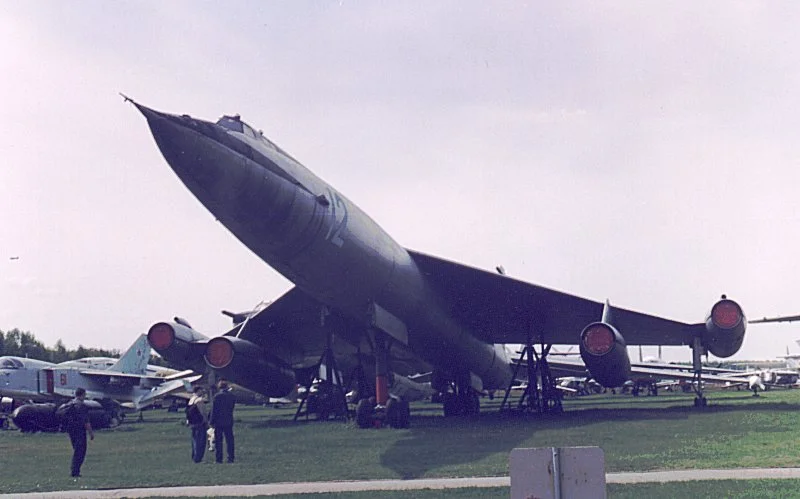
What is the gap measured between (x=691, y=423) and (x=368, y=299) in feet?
20.7

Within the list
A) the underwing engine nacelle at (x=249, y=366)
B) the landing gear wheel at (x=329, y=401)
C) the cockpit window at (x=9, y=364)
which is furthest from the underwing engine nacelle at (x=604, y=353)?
Result: the cockpit window at (x=9, y=364)

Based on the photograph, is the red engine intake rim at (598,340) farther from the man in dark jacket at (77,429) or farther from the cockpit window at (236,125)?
the man in dark jacket at (77,429)

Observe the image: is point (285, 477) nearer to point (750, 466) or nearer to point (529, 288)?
point (750, 466)

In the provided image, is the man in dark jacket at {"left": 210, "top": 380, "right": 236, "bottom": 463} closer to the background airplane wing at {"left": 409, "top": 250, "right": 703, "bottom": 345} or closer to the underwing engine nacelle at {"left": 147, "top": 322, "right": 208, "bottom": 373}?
the background airplane wing at {"left": 409, "top": 250, "right": 703, "bottom": 345}

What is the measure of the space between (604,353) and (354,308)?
4778 mm

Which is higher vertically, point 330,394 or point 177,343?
point 177,343

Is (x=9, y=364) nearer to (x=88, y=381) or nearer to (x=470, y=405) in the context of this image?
(x=88, y=381)

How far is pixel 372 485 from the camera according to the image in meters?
10.2

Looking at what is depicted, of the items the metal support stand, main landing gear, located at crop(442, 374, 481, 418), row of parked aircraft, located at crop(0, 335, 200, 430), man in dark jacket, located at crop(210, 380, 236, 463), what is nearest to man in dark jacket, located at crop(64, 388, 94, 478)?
man in dark jacket, located at crop(210, 380, 236, 463)

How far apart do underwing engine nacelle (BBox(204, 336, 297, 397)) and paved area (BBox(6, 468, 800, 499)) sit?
10.2m

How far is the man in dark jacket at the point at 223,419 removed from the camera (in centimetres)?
1334

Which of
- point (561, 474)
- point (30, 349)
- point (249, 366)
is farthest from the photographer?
point (30, 349)

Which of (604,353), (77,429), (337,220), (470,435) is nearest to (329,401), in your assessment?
(470,435)

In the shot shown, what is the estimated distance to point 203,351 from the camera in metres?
21.3
